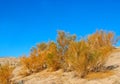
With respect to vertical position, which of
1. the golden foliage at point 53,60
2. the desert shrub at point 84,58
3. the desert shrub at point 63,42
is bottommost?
the desert shrub at point 84,58

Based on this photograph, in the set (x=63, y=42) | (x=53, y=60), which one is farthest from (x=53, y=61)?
(x=63, y=42)

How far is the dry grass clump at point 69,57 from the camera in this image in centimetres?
1776

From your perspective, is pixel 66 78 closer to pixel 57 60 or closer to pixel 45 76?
pixel 45 76

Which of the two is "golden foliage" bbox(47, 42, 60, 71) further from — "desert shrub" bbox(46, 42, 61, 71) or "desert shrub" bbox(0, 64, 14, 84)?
"desert shrub" bbox(0, 64, 14, 84)

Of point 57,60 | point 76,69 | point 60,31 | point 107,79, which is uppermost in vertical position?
point 60,31

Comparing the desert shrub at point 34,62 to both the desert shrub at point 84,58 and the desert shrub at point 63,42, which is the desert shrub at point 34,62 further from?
the desert shrub at point 84,58

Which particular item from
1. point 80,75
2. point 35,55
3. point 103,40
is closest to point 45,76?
point 80,75

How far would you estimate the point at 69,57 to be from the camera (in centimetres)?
1845

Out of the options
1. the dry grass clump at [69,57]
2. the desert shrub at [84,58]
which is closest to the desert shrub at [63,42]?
the dry grass clump at [69,57]

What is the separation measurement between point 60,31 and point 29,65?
421cm

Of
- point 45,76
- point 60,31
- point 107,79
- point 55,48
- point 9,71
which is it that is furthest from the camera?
point 60,31

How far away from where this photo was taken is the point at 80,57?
58.0 ft

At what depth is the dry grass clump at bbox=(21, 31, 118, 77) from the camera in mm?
17764

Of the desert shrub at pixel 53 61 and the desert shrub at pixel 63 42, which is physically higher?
the desert shrub at pixel 63 42
